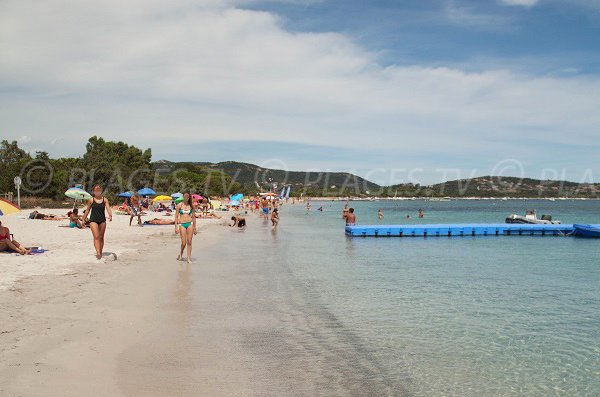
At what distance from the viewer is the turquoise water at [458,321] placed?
567 cm

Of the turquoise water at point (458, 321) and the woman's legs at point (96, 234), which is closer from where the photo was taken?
the turquoise water at point (458, 321)

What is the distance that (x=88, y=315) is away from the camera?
7.29 meters

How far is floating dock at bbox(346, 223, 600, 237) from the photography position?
28855mm

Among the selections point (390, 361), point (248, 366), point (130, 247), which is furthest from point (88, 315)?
point (130, 247)

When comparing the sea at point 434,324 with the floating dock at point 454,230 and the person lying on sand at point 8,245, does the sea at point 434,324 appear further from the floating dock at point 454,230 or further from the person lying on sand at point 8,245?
the floating dock at point 454,230

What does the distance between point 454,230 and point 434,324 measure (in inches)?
955

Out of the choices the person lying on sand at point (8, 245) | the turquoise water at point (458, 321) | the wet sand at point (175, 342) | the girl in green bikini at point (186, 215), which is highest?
the girl in green bikini at point (186, 215)

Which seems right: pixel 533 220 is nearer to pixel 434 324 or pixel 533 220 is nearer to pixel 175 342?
pixel 434 324

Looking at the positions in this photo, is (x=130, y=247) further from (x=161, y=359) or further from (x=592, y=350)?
(x=592, y=350)

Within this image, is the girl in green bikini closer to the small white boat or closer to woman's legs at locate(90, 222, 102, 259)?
woman's legs at locate(90, 222, 102, 259)

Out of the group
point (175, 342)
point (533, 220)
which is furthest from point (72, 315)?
point (533, 220)

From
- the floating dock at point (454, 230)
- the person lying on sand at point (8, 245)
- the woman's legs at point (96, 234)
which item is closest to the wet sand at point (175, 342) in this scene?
the woman's legs at point (96, 234)

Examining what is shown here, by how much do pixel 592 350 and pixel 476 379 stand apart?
8.31 ft

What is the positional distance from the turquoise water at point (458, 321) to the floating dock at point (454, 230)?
11037 mm
